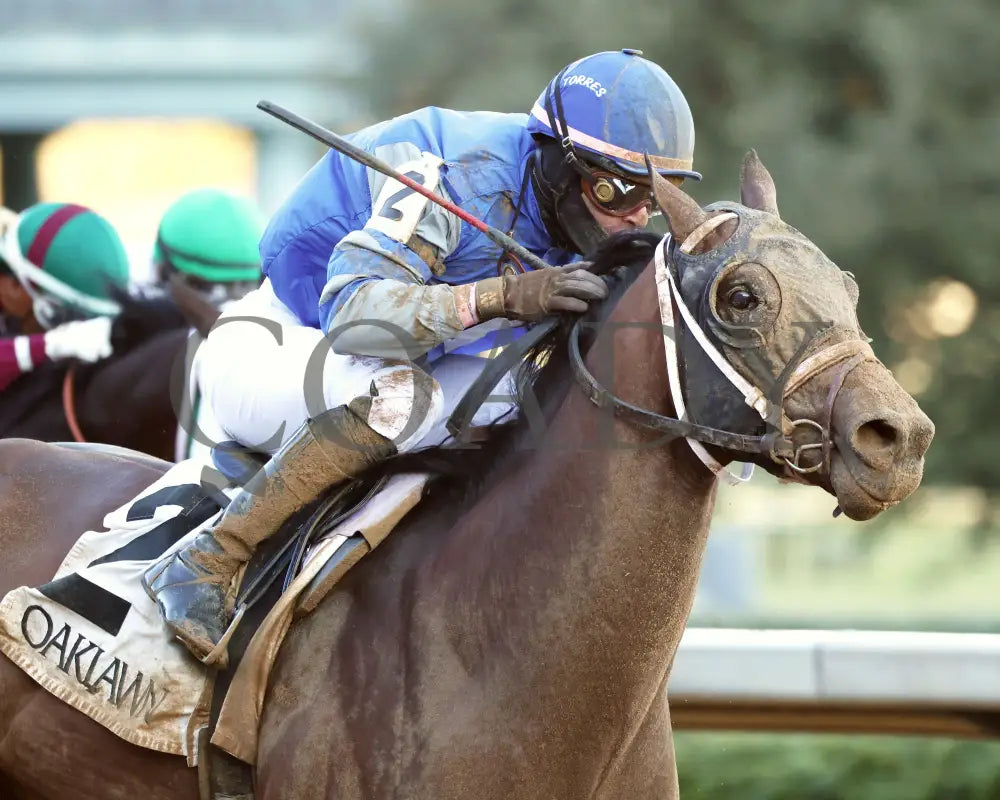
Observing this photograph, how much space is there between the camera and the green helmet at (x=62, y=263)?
6.56 m

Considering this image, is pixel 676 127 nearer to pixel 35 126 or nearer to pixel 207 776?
pixel 207 776

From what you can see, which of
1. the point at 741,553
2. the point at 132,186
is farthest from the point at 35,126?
the point at 741,553

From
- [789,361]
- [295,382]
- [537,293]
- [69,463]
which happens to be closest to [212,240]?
[69,463]

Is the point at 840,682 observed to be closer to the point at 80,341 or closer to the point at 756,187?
the point at 756,187

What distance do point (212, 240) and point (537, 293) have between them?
149 inches

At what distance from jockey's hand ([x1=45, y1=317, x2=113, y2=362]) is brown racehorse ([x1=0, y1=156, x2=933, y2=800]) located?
315 centimetres

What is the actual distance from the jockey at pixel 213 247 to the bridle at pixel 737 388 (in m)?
3.77

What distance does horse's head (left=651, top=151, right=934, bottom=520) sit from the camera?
269 cm

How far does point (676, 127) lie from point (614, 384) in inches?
24.9

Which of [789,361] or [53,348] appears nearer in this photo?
[789,361]

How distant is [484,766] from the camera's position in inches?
120

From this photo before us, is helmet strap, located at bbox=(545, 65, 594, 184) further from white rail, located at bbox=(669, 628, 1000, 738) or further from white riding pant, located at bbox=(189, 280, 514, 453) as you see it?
white rail, located at bbox=(669, 628, 1000, 738)

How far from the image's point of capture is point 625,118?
3.29 meters

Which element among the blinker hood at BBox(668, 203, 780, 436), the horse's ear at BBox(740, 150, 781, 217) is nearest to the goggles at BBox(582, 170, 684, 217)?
the horse's ear at BBox(740, 150, 781, 217)
